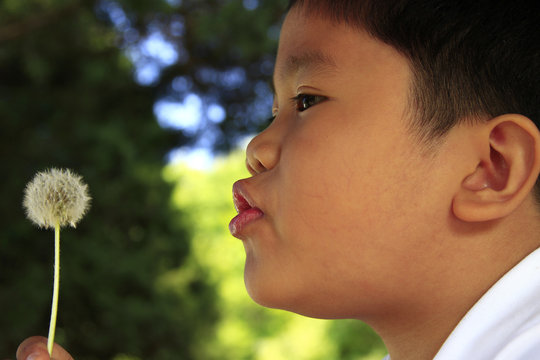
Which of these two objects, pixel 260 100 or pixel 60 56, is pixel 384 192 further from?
pixel 60 56

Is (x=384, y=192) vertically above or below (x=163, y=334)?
below

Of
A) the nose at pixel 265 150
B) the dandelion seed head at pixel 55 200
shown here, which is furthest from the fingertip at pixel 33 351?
the nose at pixel 265 150

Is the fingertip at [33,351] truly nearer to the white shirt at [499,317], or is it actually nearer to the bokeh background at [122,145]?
the white shirt at [499,317]

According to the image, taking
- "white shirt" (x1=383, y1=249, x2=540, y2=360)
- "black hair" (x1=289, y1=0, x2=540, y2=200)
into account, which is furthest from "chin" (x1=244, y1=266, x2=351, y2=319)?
"black hair" (x1=289, y1=0, x2=540, y2=200)

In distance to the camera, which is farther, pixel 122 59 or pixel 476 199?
pixel 122 59

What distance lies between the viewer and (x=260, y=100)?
3408mm

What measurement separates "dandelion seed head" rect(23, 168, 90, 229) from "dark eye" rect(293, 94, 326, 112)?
0.32 m

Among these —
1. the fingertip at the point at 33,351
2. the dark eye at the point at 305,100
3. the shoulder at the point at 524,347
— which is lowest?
the shoulder at the point at 524,347

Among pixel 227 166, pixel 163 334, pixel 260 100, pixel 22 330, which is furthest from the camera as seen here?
pixel 227 166

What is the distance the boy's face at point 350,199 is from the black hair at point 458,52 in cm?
2

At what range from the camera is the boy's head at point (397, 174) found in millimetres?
792

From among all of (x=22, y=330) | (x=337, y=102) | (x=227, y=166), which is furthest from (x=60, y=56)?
(x=227, y=166)

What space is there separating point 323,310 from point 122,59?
10.1 feet

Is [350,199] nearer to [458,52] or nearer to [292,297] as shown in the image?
[292,297]
